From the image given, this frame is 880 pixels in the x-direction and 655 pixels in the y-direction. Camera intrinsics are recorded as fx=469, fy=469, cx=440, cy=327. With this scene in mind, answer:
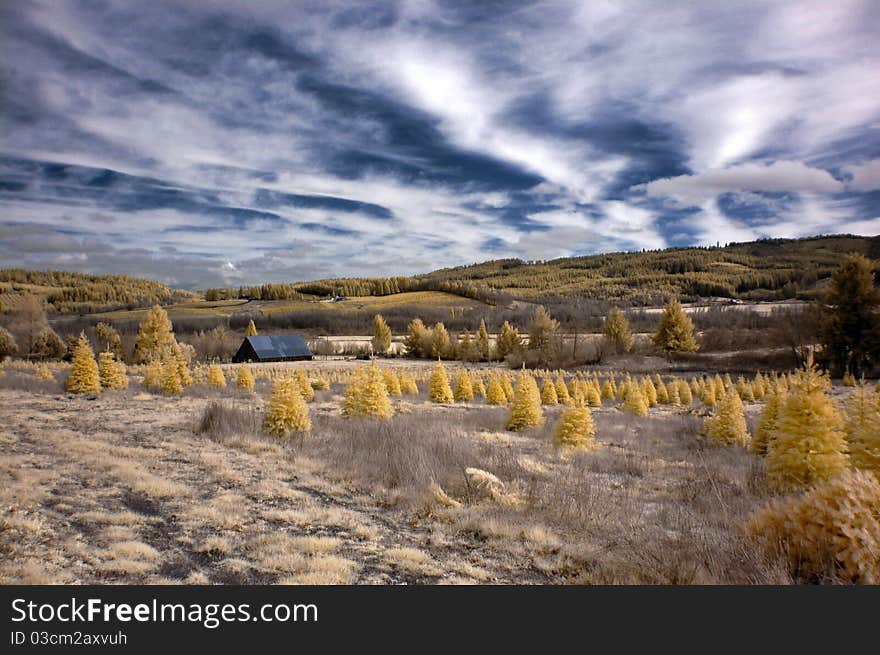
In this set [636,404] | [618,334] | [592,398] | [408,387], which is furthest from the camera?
[618,334]

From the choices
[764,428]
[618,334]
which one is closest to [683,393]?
[764,428]

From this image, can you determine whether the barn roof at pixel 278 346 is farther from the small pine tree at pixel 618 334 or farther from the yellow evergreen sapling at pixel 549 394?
the yellow evergreen sapling at pixel 549 394

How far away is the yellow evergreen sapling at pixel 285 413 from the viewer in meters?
12.7

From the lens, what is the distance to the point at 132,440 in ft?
34.9

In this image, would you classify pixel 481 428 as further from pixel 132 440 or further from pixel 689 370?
pixel 689 370

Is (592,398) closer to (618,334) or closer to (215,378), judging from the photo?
(215,378)

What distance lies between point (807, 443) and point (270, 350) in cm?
6352

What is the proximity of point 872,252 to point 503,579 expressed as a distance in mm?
54439

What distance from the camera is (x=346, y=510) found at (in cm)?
679

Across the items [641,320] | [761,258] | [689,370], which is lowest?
[689,370]

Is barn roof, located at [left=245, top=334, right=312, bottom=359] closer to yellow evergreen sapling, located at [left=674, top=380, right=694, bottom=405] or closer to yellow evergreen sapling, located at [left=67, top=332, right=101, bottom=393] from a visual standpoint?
yellow evergreen sapling, located at [left=67, top=332, right=101, bottom=393]

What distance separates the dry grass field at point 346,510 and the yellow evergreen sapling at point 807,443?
609 mm

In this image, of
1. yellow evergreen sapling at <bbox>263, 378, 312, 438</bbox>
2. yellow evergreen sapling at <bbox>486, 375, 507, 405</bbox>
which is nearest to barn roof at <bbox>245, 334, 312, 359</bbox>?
yellow evergreen sapling at <bbox>486, 375, 507, 405</bbox>

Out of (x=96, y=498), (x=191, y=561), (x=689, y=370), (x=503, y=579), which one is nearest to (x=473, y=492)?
(x=503, y=579)
